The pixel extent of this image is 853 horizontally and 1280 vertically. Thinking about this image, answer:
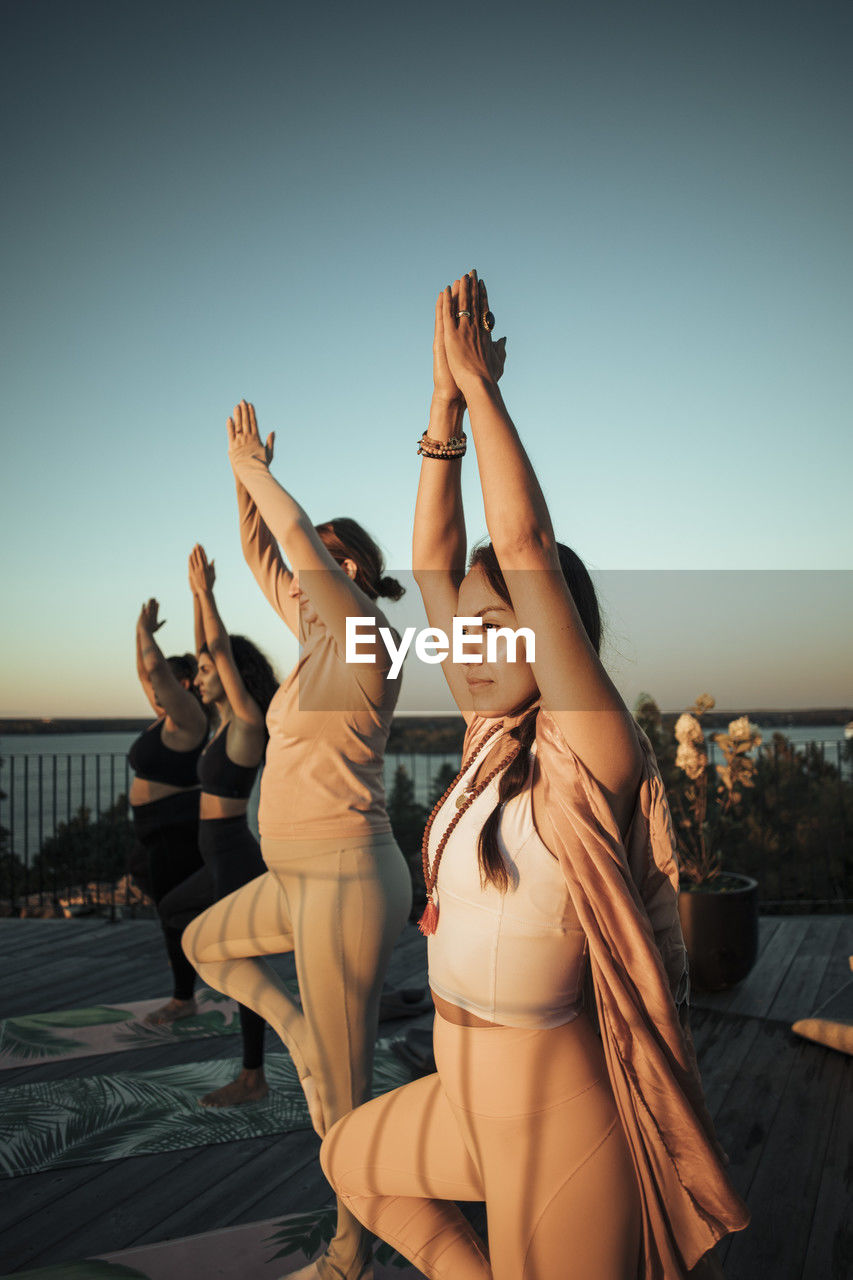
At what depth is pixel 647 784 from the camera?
1.10 metres

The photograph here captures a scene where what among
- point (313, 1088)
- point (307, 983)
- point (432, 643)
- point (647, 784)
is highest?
point (432, 643)

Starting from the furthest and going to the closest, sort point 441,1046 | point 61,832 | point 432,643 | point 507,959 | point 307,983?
1. point 61,832
2. point 307,983
3. point 432,643
4. point 441,1046
5. point 507,959

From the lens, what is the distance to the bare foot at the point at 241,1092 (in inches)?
118

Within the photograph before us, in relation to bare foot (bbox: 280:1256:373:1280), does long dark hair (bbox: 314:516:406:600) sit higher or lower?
higher

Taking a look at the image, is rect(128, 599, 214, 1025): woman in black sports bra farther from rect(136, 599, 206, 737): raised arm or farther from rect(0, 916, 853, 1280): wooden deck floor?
rect(0, 916, 853, 1280): wooden deck floor

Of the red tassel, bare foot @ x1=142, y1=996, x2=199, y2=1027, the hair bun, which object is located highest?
the hair bun

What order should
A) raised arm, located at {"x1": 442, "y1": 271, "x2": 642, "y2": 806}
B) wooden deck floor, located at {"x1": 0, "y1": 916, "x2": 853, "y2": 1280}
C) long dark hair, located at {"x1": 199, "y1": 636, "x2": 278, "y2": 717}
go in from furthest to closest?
long dark hair, located at {"x1": 199, "y1": 636, "x2": 278, "y2": 717} → wooden deck floor, located at {"x1": 0, "y1": 916, "x2": 853, "y2": 1280} → raised arm, located at {"x1": 442, "y1": 271, "x2": 642, "y2": 806}

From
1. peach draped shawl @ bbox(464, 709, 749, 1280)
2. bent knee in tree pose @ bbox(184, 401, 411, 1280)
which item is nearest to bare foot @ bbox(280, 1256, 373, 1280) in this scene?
bent knee in tree pose @ bbox(184, 401, 411, 1280)

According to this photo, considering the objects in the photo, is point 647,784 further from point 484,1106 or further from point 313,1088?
point 313,1088

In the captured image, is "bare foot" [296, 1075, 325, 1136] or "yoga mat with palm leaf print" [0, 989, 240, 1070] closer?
"bare foot" [296, 1075, 325, 1136]

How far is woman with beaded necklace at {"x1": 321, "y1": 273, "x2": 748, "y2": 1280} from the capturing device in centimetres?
103

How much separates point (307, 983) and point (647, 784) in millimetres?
1135

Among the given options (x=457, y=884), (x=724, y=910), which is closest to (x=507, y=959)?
(x=457, y=884)

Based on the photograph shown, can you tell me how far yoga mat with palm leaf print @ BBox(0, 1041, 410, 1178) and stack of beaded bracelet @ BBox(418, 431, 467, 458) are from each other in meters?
2.43
